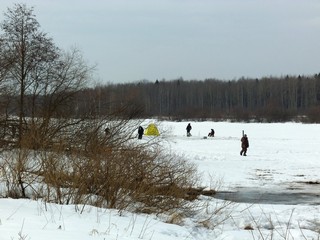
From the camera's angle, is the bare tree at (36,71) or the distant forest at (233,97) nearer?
the bare tree at (36,71)

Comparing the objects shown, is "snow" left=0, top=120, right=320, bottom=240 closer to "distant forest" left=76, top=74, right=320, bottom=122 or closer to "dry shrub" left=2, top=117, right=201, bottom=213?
"dry shrub" left=2, top=117, right=201, bottom=213

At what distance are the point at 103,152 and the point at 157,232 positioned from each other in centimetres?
332

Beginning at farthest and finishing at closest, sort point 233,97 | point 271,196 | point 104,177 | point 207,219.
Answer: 1. point 233,97
2. point 271,196
3. point 207,219
4. point 104,177

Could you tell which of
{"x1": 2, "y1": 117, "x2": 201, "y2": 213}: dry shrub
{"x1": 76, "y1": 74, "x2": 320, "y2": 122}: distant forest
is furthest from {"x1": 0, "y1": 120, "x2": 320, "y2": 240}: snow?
{"x1": 76, "y1": 74, "x2": 320, "y2": 122}: distant forest

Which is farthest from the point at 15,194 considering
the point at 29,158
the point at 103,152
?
the point at 103,152

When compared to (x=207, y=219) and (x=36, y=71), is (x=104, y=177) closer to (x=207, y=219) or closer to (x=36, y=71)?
(x=207, y=219)

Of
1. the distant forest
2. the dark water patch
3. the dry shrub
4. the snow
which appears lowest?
the dark water patch

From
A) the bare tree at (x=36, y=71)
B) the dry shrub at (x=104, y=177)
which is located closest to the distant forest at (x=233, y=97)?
→ the bare tree at (x=36, y=71)

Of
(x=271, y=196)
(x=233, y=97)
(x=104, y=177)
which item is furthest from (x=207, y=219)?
(x=233, y=97)

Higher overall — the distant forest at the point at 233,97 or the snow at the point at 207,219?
the distant forest at the point at 233,97

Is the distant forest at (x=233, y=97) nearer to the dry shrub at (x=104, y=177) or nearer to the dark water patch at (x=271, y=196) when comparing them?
the dark water patch at (x=271, y=196)

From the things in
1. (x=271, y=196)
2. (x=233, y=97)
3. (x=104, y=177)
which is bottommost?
(x=271, y=196)

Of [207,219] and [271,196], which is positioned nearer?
[207,219]

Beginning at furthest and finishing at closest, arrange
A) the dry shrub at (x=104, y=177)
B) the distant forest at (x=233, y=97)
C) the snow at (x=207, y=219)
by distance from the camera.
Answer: the distant forest at (x=233, y=97) → the dry shrub at (x=104, y=177) → the snow at (x=207, y=219)
